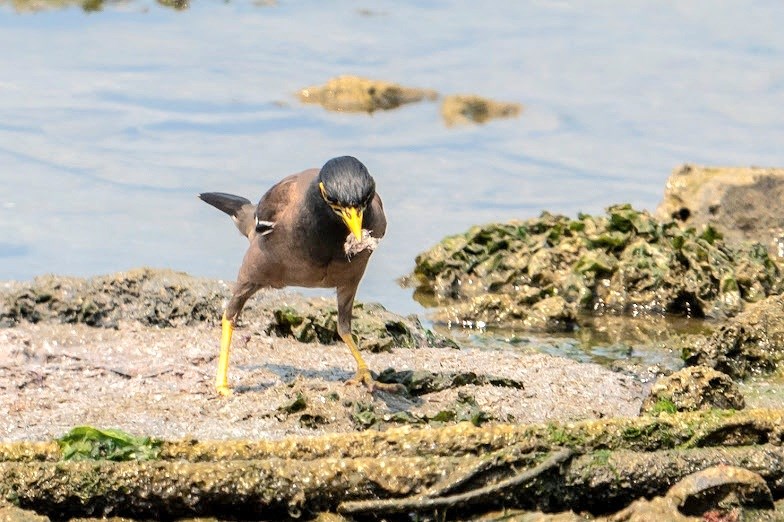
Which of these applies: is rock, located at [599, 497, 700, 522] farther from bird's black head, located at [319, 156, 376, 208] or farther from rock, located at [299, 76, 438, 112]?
rock, located at [299, 76, 438, 112]

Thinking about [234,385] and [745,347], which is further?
[745,347]

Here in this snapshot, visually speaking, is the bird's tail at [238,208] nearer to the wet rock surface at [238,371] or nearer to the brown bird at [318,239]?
the wet rock surface at [238,371]

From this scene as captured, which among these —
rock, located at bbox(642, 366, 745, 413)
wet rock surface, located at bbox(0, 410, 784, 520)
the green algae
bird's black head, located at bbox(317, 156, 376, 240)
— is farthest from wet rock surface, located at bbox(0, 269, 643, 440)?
wet rock surface, located at bbox(0, 410, 784, 520)

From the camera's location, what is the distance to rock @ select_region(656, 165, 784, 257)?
551 inches

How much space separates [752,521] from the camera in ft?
17.2

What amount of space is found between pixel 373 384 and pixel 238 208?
2083 mm

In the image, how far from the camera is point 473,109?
1802 centimetres

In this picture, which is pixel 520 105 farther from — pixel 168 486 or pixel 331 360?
pixel 168 486

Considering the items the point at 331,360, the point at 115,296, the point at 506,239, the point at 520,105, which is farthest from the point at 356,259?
the point at 520,105

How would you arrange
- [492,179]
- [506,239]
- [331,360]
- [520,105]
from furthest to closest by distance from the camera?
[520,105]
[492,179]
[506,239]
[331,360]

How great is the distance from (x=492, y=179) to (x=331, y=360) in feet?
22.8

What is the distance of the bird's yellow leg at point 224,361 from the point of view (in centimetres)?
725

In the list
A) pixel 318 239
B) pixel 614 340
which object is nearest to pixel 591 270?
pixel 614 340

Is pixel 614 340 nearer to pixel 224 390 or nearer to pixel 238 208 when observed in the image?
pixel 238 208
